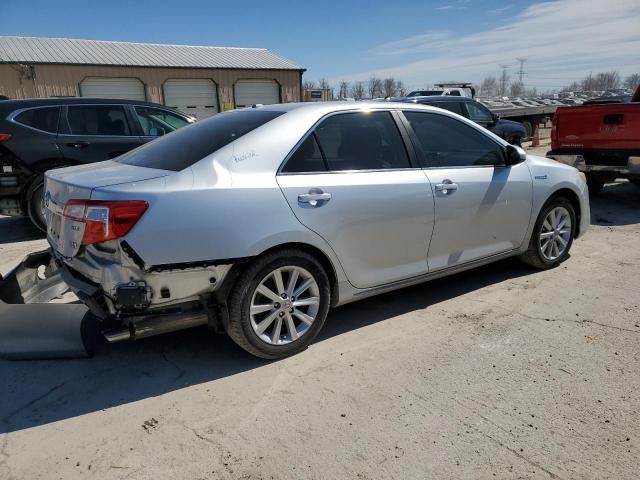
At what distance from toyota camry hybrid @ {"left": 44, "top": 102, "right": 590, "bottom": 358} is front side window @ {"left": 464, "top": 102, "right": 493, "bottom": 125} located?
8.92 m

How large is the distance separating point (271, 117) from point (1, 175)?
15.3 feet

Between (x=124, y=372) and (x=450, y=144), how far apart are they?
3.05 meters

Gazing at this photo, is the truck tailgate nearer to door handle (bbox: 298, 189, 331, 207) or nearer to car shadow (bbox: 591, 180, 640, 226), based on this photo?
car shadow (bbox: 591, 180, 640, 226)

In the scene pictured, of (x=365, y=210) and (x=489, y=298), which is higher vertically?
(x=365, y=210)

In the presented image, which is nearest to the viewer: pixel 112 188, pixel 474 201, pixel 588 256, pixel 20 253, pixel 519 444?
pixel 519 444

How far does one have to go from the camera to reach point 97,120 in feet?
23.2

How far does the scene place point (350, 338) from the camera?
12.0ft

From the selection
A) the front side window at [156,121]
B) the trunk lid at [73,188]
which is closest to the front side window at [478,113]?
the front side window at [156,121]

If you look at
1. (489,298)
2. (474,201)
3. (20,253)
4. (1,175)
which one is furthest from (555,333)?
(1,175)

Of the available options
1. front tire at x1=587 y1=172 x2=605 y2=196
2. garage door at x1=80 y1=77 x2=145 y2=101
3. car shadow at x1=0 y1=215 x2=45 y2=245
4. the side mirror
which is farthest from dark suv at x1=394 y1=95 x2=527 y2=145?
garage door at x1=80 y1=77 x2=145 y2=101

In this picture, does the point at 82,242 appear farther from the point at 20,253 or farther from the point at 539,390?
the point at 20,253

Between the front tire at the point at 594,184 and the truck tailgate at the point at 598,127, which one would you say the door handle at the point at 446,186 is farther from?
the front tire at the point at 594,184

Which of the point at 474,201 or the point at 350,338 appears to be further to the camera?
the point at 474,201

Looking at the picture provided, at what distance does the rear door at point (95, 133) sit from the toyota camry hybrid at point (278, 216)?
352cm
